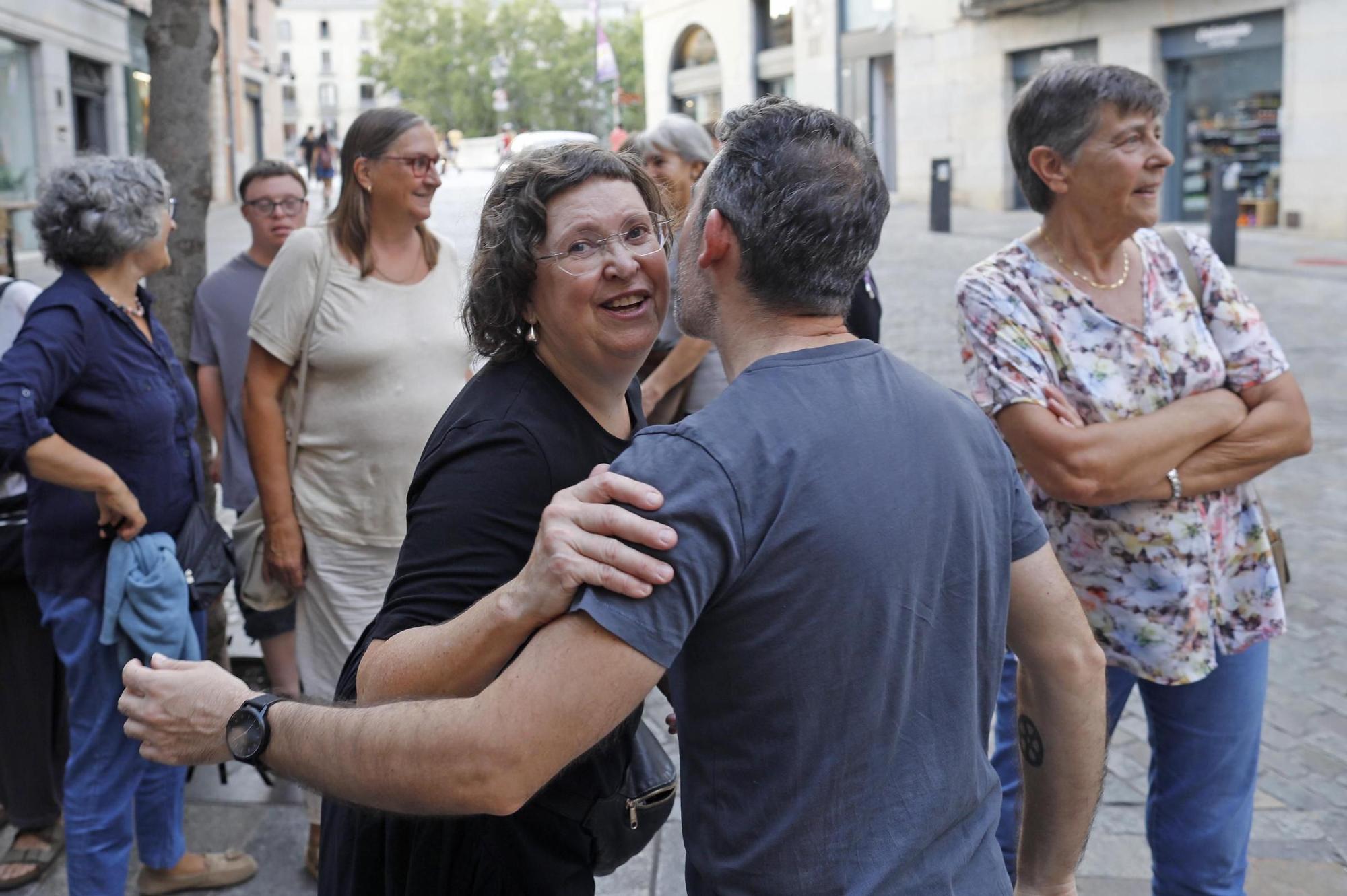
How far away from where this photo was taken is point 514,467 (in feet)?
5.87

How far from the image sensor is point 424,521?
5.75 ft

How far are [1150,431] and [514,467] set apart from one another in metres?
1.38

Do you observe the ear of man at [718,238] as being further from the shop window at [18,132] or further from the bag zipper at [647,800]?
the shop window at [18,132]

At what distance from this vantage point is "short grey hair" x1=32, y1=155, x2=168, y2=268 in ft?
10.4

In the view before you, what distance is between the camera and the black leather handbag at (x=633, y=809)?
6.35 feet

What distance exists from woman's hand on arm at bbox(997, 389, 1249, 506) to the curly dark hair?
1.00 m

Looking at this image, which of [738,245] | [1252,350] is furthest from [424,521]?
[1252,350]

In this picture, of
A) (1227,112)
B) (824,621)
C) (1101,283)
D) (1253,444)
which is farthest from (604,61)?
(824,621)

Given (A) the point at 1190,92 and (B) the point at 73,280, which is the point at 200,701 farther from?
(A) the point at 1190,92

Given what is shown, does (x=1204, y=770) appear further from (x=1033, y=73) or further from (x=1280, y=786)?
(x=1033, y=73)

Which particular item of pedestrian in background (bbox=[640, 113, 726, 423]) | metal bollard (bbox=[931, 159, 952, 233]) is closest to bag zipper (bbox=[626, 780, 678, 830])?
pedestrian in background (bbox=[640, 113, 726, 423])

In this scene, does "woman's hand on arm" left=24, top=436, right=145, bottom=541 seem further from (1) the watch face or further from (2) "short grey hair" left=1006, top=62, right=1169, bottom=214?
(2) "short grey hair" left=1006, top=62, right=1169, bottom=214

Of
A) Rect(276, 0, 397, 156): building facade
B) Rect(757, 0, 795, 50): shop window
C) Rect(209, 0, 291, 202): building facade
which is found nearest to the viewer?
Rect(757, 0, 795, 50): shop window

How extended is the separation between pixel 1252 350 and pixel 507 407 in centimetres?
167
